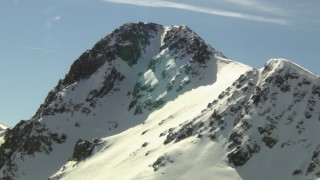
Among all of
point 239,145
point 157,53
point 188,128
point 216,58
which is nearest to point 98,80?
point 157,53

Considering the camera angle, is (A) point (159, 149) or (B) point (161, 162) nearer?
(B) point (161, 162)

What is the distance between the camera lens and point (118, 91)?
169 m

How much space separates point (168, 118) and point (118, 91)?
1507 inches

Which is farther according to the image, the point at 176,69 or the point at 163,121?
the point at 176,69

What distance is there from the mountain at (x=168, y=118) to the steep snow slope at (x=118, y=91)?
0.35 metres

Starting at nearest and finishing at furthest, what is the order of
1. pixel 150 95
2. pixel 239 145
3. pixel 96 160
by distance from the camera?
pixel 239 145 → pixel 96 160 → pixel 150 95

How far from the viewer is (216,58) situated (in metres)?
162

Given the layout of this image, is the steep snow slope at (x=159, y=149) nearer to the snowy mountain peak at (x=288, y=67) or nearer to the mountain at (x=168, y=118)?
the mountain at (x=168, y=118)

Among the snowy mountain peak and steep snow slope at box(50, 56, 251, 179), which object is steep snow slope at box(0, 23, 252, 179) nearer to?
steep snow slope at box(50, 56, 251, 179)

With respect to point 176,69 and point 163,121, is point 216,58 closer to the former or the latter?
point 176,69

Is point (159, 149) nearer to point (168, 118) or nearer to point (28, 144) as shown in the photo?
point (168, 118)

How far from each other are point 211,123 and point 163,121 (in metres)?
25.6

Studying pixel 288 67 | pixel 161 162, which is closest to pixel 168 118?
pixel 161 162

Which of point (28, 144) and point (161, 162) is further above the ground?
point (28, 144)
